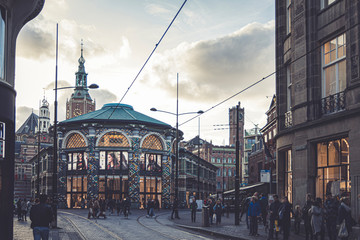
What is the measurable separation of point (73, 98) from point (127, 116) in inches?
3988

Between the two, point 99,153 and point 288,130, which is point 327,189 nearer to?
point 288,130

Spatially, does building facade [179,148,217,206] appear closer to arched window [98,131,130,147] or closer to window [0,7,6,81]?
arched window [98,131,130,147]

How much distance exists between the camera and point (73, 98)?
6476 inches

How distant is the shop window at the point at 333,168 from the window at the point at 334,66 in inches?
84.4

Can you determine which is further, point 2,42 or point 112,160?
point 112,160

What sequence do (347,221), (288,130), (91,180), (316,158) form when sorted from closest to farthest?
(347,221) → (316,158) → (288,130) → (91,180)

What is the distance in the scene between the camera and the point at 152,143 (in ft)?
221

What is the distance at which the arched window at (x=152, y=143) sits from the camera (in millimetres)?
66500

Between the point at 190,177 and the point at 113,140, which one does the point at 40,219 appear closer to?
the point at 113,140

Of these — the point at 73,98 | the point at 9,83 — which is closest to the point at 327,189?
the point at 9,83

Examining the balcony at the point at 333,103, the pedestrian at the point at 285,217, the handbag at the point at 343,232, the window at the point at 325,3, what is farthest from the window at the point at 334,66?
the handbag at the point at 343,232

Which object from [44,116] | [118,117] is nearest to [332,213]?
[118,117]

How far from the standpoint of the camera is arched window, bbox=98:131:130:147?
6475 cm

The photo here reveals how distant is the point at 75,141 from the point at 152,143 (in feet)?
32.3
